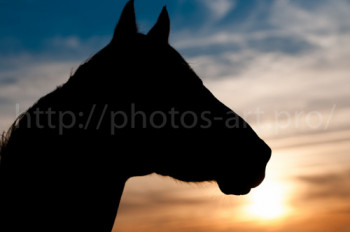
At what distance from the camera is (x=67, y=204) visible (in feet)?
9.66

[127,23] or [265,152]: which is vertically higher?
[127,23]

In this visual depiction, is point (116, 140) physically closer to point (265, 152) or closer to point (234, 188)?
point (234, 188)

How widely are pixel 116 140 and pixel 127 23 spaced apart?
1.03 meters

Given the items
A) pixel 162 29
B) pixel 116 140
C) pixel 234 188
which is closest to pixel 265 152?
pixel 234 188

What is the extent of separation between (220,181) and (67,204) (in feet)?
4.44

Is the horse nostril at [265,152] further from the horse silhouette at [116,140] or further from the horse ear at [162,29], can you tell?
the horse ear at [162,29]

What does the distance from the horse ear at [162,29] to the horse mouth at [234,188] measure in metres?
1.50

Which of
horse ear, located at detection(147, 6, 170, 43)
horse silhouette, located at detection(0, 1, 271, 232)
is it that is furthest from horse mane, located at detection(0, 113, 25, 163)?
horse ear, located at detection(147, 6, 170, 43)

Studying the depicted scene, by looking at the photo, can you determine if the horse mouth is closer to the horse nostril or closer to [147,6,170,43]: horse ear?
the horse nostril

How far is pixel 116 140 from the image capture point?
3182 mm

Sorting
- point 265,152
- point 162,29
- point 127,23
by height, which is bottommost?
point 265,152

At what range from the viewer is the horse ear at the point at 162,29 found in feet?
12.5

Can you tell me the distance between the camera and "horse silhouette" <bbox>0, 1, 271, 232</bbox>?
9.66 feet

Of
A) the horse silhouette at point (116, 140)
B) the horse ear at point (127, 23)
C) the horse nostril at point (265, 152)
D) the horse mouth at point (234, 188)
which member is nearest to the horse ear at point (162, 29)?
the horse silhouette at point (116, 140)
